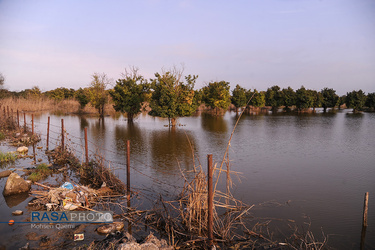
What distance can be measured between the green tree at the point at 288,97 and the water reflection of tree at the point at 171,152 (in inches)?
1730

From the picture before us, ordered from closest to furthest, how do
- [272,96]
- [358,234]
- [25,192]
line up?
[358,234], [25,192], [272,96]

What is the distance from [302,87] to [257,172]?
50.9m

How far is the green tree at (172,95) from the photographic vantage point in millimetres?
24953

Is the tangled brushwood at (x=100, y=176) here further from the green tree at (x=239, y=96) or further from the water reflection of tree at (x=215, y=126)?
the green tree at (x=239, y=96)

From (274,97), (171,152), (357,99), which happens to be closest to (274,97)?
(274,97)

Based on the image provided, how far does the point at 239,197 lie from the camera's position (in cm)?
896

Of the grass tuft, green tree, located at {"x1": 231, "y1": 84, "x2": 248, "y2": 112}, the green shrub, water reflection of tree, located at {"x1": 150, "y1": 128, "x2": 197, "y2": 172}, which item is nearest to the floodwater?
water reflection of tree, located at {"x1": 150, "y1": 128, "x2": 197, "y2": 172}

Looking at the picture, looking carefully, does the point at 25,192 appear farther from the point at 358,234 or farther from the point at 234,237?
the point at 358,234

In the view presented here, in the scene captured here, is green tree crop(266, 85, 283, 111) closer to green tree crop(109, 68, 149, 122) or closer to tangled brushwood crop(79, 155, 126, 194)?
green tree crop(109, 68, 149, 122)

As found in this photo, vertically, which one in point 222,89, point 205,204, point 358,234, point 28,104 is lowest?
point 358,234

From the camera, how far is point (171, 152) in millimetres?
15930

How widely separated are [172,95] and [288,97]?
4220 cm

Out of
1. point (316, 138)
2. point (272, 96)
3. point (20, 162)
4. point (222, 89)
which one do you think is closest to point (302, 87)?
point (272, 96)

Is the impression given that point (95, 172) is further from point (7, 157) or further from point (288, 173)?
point (288, 173)
